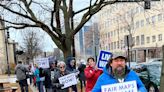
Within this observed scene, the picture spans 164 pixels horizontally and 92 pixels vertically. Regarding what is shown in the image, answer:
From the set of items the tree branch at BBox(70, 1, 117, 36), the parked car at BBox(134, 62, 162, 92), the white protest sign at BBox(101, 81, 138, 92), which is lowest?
the parked car at BBox(134, 62, 162, 92)

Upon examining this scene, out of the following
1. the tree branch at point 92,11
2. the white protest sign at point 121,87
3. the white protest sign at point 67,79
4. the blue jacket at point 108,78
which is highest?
the tree branch at point 92,11

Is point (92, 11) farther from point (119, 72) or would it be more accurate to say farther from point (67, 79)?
point (119, 72)

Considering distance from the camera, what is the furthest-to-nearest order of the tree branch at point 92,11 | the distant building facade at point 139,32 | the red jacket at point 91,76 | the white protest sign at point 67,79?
the distant building facade at point 139,32
the tree branch at point 92,11
the white protest sign at point 67,79
the red jacket at point 91,76

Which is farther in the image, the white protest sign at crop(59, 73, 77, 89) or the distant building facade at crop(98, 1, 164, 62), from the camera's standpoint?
the distant building facade at crop(98, 1, 164, 62)

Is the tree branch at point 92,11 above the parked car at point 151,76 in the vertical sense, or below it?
above

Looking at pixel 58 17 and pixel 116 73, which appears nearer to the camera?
pixel 116 73

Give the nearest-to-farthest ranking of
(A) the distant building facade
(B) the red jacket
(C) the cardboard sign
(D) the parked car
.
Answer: (B) the red jacket, (C) the cardboard sign, (D) the parked car, (A) the distant building facade

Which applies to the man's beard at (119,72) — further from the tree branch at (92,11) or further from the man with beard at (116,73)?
the tree branch at (92,11)

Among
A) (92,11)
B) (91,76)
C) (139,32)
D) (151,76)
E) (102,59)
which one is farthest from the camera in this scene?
(139,32)

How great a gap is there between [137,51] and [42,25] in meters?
61.4

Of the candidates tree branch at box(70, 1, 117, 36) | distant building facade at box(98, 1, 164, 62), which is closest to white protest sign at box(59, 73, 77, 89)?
tree branch at box(70, 1, 117, 36)

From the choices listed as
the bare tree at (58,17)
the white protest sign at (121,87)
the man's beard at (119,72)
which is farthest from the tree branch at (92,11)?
the man's beard at (119,72)

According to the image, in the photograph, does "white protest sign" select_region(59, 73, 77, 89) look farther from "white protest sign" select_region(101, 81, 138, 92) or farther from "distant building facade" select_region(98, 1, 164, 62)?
"distant building facade" select_region(98, 1, 164, 62)

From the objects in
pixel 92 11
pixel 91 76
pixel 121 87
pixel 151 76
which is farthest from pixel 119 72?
pixel 151 76
